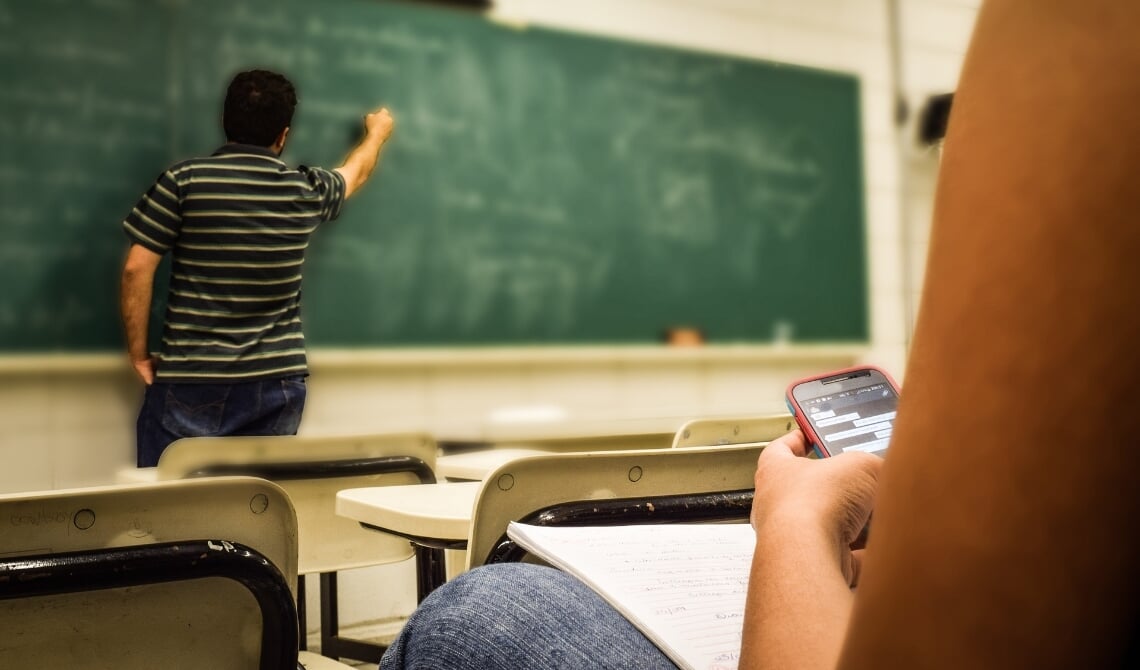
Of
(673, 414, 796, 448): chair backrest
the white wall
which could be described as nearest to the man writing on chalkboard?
the white wall

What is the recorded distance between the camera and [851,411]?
2.79ft

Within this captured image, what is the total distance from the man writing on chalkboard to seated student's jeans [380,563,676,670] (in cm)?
214

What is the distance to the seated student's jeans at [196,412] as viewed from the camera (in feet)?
8.34

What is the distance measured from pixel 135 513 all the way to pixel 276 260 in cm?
181

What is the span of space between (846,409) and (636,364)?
115 inches

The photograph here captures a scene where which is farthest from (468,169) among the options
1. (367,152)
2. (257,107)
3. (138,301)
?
(138,301)

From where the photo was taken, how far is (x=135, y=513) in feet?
3.02

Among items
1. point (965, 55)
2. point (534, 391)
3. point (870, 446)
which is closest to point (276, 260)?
point (534, 391)

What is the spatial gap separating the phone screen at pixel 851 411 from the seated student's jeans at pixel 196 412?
6.77 ft

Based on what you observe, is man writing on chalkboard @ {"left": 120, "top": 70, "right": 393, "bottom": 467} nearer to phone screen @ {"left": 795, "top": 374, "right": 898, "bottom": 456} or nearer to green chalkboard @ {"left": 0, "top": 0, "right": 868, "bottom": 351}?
green chalkboard @ {"left": 0, "top": 0, "right": 868, "bottom": 351}

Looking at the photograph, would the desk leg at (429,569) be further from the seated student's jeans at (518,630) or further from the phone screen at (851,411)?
the seated student's jeans at (518,630)

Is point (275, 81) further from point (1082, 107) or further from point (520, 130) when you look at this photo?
point (1082, 107)

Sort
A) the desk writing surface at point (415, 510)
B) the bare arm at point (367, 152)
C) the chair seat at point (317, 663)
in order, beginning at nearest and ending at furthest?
1. the desk writing surface at point (415, 510)
2. the chair seat at point (317, 663)
3. the bare arm at point (367, 152)

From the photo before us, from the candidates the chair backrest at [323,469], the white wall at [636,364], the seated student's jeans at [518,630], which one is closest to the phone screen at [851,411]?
the seated student's jeans at [518,630]
